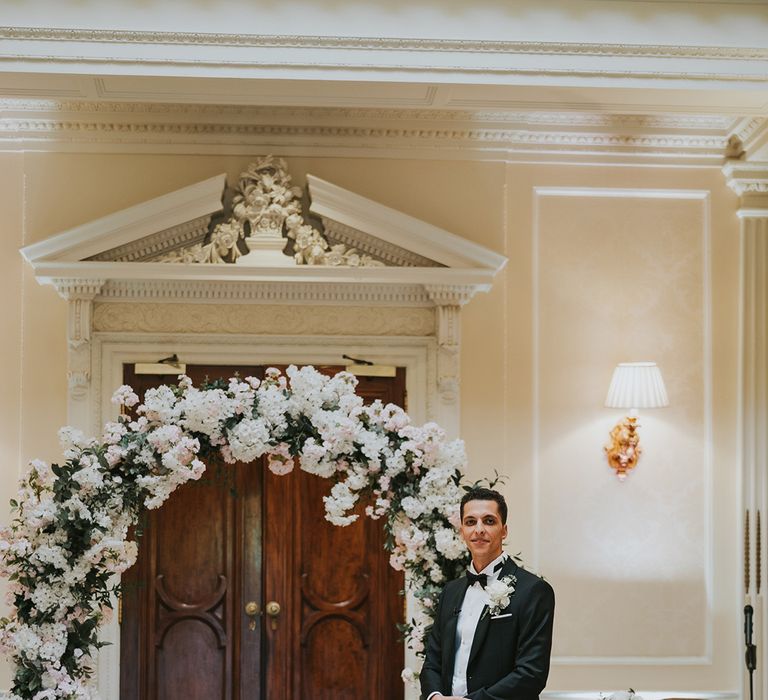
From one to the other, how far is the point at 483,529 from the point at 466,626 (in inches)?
14.6

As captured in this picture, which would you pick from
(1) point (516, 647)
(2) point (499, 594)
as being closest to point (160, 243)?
(2) point (499, 594)

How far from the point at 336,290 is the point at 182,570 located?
180 centimetres

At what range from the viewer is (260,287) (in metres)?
5.32

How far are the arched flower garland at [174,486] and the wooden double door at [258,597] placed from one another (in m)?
1.11

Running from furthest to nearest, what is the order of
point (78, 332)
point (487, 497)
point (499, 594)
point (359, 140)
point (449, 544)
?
1. point (359, 140)
2. point (78, 332)
3. point (449, 544)
4. point (487, 497)
5. point (499, 594)

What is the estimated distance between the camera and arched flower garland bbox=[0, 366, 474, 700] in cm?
397

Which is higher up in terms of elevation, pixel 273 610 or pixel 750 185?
pixel 750 185

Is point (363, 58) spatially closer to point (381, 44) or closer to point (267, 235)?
point (381, 44)

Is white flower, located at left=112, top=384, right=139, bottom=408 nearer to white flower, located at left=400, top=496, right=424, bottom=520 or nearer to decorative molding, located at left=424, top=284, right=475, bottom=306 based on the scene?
white flower, located at left=400, top=496, right=424, bottom=520

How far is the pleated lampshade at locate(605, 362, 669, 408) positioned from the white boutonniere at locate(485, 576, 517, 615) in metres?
2.12

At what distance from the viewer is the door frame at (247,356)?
17.4 ft

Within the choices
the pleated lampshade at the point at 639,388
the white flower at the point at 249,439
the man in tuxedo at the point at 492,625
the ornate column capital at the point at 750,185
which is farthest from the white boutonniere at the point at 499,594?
the ornate column capital at the point at 750,185

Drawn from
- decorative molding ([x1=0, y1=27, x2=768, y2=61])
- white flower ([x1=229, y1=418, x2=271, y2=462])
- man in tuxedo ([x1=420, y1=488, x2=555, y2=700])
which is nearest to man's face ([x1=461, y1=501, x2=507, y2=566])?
man in tuxedo ([x1=420, y1=488, x2=555, y2=700])

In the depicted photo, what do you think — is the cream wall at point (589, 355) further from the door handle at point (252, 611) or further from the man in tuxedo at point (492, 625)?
the man in tuxedo at point (492, 625)
